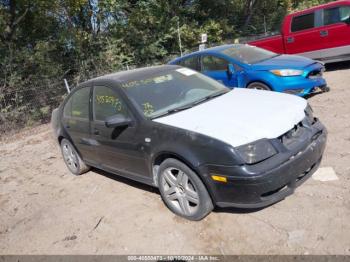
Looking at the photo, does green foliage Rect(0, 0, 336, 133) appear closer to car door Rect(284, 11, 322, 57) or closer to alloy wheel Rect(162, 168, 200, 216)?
car door Rect(284, 11, 322, 57)

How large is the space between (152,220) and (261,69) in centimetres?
433

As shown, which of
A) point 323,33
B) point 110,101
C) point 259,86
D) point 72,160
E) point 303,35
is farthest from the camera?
point 303,35

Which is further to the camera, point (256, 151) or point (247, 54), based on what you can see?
point (247, 54)

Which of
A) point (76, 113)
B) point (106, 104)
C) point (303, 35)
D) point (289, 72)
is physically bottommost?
point (289, 72)

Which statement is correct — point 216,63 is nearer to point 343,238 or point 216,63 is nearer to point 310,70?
point 310,70

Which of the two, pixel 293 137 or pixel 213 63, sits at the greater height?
pixel 213 63

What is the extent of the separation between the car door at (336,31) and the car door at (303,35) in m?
0.19

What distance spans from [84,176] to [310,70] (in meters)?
4.77

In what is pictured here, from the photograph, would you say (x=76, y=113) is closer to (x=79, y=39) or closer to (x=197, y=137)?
(x=197, y=137)


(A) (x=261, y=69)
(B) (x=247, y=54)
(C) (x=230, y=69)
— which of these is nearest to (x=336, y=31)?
(B) (x=247, y=54)

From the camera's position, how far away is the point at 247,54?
788 cm

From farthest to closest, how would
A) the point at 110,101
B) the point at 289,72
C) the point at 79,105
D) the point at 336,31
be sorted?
the point at 336,31 < the point at 289,72 < the point at 79,105 < the point at 110,101

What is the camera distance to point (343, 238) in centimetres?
312

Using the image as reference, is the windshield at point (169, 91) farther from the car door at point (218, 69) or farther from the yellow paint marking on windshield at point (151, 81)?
the car door at point (218, 69)
